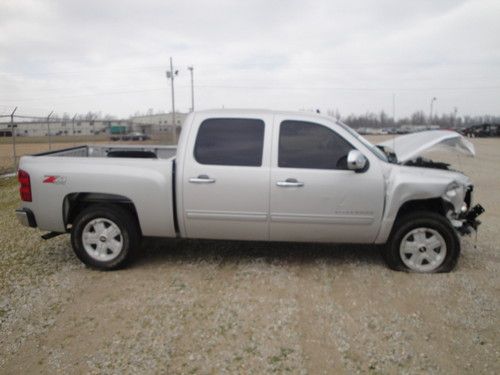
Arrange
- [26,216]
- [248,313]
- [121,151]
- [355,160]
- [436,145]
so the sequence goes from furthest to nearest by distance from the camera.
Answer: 1. [121,151]
2. [436,145]
3. [26,216]
4. [355,160]
5. [248,313]

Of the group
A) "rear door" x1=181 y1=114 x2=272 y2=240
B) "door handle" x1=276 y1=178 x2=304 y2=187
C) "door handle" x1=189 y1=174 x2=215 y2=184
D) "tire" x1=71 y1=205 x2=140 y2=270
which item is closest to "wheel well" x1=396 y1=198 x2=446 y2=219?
"door handle" x1=276 y1=178 x2=304 y2=187

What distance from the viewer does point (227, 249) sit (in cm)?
551

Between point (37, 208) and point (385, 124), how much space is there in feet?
323

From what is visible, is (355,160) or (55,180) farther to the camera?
(55,180)

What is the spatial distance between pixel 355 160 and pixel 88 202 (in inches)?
119

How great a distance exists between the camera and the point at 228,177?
4.52 metres

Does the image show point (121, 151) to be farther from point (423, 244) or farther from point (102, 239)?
point (423, 244)

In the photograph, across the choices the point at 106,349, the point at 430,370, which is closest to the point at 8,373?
the point at 106,349

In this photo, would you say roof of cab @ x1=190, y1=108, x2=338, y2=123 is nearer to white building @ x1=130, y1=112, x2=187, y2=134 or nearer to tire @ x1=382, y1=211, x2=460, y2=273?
tire @ x1=382, y1=211, x2=460, y2=273

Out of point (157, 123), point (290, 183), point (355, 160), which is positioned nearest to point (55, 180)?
point (290, 183)

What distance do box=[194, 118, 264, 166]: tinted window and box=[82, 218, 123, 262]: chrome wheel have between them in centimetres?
127

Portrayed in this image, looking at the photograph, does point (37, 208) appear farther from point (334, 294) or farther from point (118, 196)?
point (334, 294)

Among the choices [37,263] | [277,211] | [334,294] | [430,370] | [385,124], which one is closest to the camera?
[430,370]

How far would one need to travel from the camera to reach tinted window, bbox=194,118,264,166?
4574 millimetres
